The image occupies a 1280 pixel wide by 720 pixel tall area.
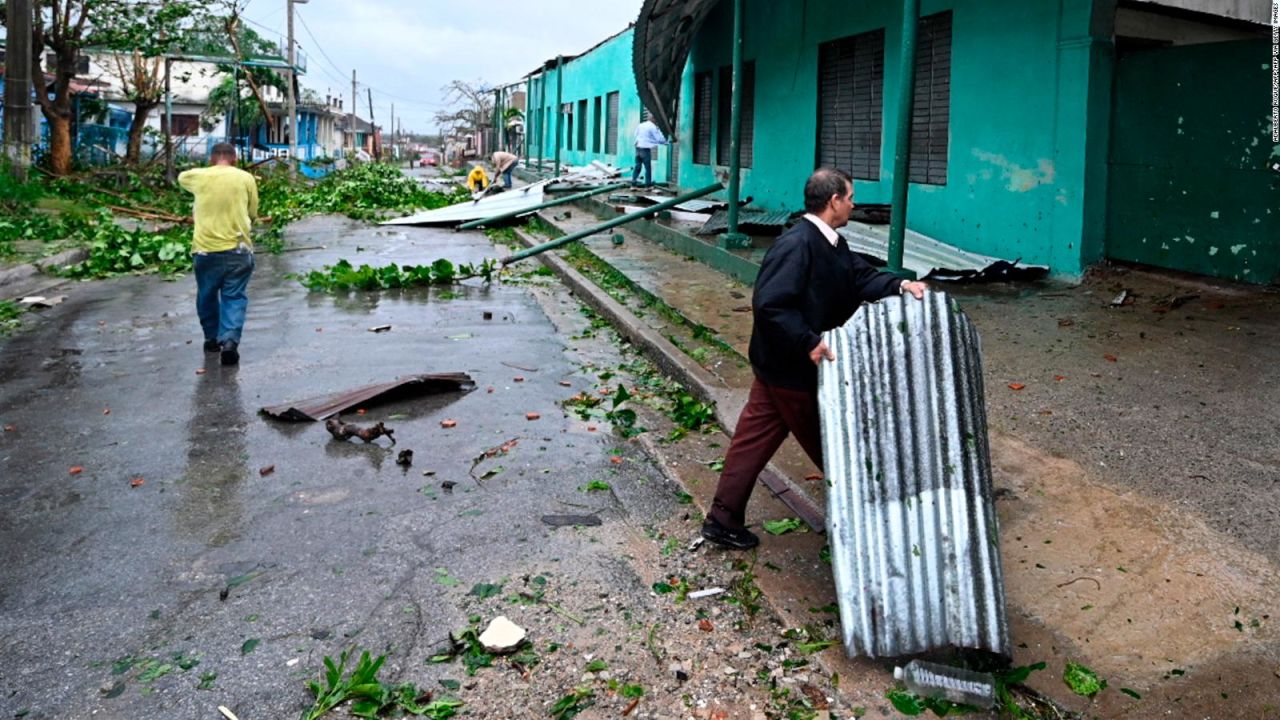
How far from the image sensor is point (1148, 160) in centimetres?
885

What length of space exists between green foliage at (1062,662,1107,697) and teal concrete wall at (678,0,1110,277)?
22.0 feet

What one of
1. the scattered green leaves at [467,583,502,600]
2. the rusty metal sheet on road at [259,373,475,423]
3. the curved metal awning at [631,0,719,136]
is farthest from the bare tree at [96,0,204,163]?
the scattered green leaves at [467,583,502,600]

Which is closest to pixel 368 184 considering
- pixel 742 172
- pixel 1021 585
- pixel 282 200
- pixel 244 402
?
Result: pixel 282 200

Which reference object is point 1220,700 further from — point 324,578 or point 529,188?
point 529,188

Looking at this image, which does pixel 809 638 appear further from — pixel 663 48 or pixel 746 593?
pixel 663 48

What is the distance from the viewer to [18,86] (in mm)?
17891

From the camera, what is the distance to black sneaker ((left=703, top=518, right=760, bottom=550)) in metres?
4.21

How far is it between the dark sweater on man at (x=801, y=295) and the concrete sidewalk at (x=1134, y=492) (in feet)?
2.76

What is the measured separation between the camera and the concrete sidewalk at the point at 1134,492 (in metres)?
3.22

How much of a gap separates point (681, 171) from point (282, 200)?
9.78m

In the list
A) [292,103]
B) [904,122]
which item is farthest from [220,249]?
[292,103]

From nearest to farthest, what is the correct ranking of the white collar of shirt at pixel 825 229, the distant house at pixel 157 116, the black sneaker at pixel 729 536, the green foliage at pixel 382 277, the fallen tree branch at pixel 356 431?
the white collar of shirt at pixel 825 229
the black sneaker at pixel 729 536
the fallen tree branch at pixel 356 431
the green foliage at pixel 382 277
the distant house at pixel 157 116

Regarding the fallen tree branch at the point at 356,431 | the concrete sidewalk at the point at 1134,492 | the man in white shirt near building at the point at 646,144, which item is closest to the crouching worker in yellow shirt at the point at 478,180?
the man in white shirt near building at the point at 646,144

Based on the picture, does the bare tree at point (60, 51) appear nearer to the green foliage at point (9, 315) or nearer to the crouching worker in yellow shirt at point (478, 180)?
the crouching worker in yellow shirt at point (478, 180)
